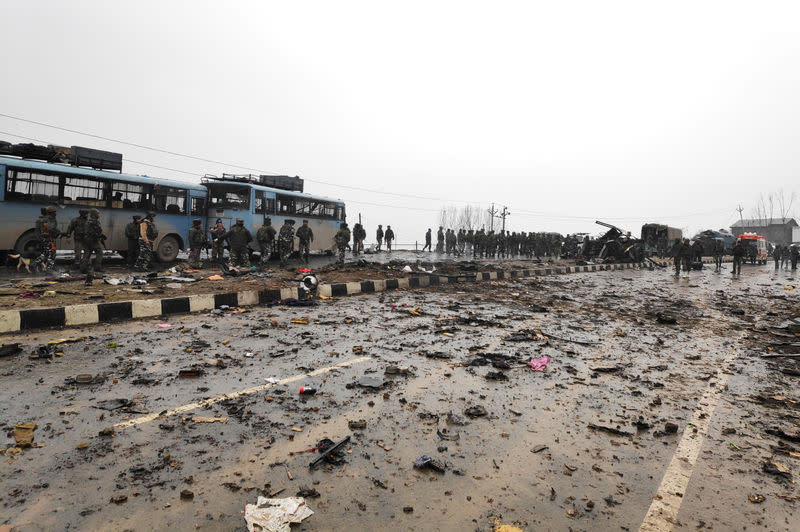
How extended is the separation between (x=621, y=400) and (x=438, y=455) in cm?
198

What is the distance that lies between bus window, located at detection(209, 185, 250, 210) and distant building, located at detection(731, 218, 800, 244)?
87.7 meters

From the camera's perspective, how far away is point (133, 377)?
378 cm

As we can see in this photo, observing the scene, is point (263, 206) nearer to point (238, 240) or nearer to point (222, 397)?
→ point (238, 240)

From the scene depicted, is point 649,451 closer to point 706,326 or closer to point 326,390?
point 326,390

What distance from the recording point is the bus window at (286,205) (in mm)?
17453

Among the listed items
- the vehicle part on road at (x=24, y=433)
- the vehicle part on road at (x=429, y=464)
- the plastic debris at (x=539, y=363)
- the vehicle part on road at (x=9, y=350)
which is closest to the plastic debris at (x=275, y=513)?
the vehicle part on road at (x=429, y=464)

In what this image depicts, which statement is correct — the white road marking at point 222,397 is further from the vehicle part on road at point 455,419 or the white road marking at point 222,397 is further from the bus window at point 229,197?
the bus window at point 229,197

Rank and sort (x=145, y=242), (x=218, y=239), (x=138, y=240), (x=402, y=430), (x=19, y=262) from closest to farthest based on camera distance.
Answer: (x=402, y=430) < (x=19, y=262) < (x=145, y=242) < (x=138, y=240) < (x=218, y=239)

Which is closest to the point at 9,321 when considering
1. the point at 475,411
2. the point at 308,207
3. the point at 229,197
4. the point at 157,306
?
the point at 157,306

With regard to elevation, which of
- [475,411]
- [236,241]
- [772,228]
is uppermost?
[772,228]

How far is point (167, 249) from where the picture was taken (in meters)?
14.5

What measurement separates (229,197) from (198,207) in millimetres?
1196

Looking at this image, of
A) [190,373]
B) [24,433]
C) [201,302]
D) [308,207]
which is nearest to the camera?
[24,433]

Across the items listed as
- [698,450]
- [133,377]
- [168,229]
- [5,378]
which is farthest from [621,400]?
[168,229]
